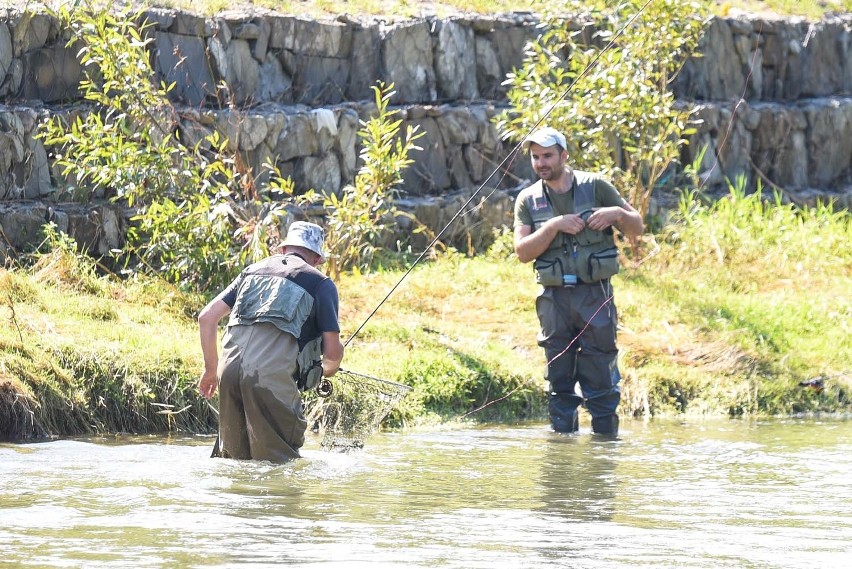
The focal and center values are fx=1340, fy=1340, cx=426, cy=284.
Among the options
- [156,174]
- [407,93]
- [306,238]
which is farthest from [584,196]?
[407,93]

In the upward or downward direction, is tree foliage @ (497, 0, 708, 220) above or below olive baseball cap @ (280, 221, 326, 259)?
above

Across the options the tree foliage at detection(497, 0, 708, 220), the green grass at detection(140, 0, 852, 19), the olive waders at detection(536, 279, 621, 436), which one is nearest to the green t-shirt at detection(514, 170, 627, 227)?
the olive waders at detection(536, 279, 621, 436)

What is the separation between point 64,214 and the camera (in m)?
10.8

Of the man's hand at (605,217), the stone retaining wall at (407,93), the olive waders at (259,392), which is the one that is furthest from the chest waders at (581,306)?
the stone retaining wall at (407,93)

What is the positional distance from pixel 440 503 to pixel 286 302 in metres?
1.20

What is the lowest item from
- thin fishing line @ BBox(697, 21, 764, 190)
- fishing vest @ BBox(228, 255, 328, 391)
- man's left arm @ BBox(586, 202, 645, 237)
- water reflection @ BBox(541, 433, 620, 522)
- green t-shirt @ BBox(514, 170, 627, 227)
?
water reflection @ BBox(541, 433, 620, 522)

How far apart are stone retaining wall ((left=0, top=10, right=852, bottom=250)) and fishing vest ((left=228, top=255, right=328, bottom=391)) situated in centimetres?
468

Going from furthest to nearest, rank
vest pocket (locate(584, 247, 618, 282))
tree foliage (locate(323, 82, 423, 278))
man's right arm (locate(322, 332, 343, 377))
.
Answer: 1. tree foliage (locate(323, 82, 423, 278))
2. vest pocket (locate(584, 247, 618, 282))
3. man's right arm (locate(322, 332, 343, 377))

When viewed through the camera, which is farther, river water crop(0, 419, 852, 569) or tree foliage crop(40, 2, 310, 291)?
tree foliage crop(40, 2, 310, 291)

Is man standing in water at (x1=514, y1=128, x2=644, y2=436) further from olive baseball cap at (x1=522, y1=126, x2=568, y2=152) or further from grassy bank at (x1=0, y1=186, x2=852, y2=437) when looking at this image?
grassy bank at (x1=0, y1=186, x2=852, y2=437)

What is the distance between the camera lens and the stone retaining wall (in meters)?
11.2

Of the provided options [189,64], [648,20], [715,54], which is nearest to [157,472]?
[189,64]

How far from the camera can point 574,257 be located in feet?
26.3

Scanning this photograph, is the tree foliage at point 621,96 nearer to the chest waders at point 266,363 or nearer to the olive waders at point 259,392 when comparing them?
the chest waders at point 266,363
